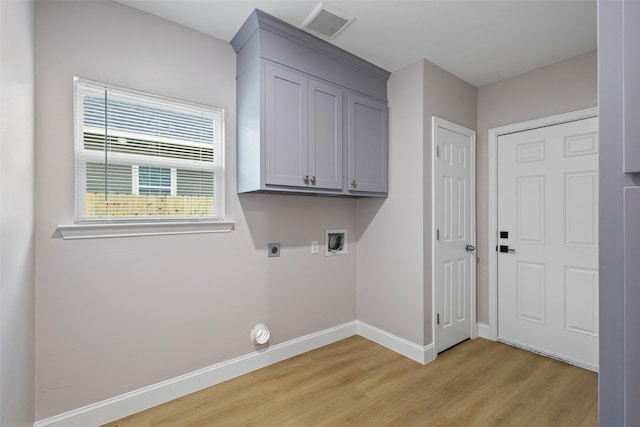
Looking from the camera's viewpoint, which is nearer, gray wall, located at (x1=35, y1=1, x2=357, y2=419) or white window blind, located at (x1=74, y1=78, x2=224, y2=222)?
gray wall, located at (x1=35, y1=1, x2=357, y2=419)

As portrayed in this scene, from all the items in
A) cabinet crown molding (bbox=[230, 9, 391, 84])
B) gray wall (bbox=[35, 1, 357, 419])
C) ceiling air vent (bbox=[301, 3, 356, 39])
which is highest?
ceiling air vent (bbox=[301, 3, 356, 39])

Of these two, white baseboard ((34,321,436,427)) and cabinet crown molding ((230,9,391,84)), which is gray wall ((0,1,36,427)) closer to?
white baseboard ((34,321,436,427))

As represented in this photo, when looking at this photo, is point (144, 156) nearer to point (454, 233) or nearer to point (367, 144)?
point (367, 144)

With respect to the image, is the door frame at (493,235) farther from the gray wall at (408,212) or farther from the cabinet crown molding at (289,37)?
the cabinet crown molding at (289,37)

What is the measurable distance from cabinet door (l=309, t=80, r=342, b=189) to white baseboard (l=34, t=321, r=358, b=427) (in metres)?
1.46

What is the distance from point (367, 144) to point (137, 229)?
1935 mm

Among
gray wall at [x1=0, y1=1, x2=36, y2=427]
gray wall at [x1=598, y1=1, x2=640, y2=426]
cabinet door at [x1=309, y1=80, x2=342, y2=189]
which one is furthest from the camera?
cabinet door at [x1=309, y1=80, x2=342, y2=189]

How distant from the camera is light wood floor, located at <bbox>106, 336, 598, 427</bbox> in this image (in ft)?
6.33

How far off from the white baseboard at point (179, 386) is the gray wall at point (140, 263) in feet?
0.16

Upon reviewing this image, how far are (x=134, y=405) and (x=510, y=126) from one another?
383cm

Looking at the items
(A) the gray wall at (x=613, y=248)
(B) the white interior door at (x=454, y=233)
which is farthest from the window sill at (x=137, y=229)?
(A) the gray wall at (x=613, y=248)

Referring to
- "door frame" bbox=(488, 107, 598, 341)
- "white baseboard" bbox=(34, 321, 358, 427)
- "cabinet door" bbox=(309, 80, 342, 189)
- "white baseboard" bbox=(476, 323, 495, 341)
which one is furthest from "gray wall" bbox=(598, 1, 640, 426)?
"white baseboard" bbox=(476, 323, 495, 341)

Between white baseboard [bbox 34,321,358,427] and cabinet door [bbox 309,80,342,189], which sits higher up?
cabinet door [bbox 309,80,342,189]

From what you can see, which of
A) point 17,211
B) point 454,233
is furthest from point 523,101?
point 17,211
